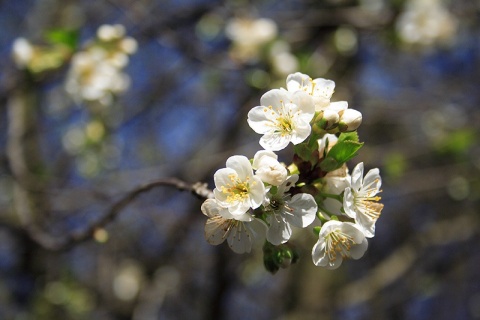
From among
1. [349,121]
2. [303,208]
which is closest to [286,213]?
[303,208]

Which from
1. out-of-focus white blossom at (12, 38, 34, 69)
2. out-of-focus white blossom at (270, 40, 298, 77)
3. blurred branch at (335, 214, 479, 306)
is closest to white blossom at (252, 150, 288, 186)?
out-of-focus white blossom at (12, 38, 34, 69)

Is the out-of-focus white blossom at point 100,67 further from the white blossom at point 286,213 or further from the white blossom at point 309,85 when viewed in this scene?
the white blossom at point 286,213

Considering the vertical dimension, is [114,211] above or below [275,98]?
below

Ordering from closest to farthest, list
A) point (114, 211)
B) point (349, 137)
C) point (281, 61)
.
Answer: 1. point (349, 137)
2. point (114, 211)
3. point (281, 61)

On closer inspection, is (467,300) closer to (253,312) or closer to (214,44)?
(253,312)

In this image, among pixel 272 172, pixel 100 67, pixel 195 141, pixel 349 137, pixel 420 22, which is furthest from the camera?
pixel 195 141

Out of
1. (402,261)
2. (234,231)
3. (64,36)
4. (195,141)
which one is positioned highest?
(234,231)

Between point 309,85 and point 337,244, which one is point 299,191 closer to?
point 337,244
